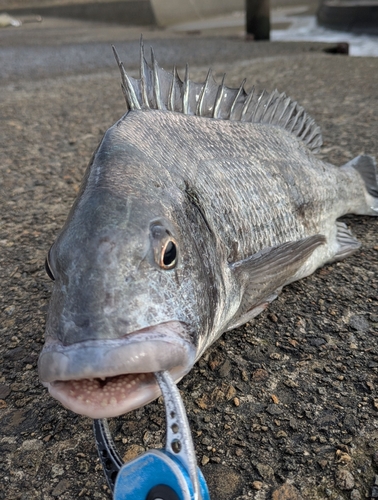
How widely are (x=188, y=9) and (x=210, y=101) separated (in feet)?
71.0

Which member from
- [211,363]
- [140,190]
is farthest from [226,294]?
[140,190]

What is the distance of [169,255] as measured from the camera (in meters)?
1.37

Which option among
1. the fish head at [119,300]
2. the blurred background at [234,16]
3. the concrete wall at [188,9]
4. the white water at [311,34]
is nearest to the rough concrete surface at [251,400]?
the fish head at [119,300]

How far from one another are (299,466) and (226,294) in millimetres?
592

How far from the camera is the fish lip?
1.11m

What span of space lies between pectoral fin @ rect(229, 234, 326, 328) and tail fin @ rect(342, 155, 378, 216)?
1.05 meters

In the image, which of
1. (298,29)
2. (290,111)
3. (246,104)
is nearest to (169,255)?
(246,104)

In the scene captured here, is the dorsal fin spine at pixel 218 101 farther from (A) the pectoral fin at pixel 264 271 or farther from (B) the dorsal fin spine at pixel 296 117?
(A) the pectoral fin at pixel 264 271

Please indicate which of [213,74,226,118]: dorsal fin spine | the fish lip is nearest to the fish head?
the fish lip

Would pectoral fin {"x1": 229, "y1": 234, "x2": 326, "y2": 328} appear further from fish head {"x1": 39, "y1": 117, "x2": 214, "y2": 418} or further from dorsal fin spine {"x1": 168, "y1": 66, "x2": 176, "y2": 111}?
dorsal fin spine {"x1": 168, "y1": 66, "x2": 176, "y2": 111}

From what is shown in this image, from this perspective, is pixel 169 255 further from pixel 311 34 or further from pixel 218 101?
pixel 311 34

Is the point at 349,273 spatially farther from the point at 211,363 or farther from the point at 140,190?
the point at 140,190

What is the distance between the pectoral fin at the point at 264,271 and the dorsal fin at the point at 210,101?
0.73 metres

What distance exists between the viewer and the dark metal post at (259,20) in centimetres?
1196
